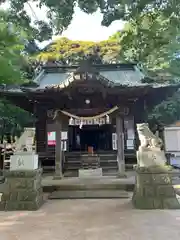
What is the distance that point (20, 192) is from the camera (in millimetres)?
5457

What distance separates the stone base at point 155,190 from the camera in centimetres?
524

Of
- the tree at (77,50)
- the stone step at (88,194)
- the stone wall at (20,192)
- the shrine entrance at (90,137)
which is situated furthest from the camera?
the tree at (77,50)

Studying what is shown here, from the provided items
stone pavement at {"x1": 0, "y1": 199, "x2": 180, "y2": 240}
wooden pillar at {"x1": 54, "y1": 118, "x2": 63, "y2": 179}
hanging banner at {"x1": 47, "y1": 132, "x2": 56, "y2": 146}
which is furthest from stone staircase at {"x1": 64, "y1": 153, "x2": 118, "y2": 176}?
stone pavement at {"x1": 0, "y1": 199, "x2": 180, "y2": 240}

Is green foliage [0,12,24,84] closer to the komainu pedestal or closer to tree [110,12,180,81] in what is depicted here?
tree [110,12,180,81]

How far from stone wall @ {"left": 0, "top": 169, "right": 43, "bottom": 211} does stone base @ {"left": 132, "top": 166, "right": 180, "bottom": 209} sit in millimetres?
2458

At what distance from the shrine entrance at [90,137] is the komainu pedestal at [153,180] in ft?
20.2

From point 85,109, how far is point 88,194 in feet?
12.2

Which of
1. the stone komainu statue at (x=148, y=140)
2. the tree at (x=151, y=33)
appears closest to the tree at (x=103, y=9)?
the tree at (x=151, y=33)

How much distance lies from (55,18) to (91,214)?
602cm

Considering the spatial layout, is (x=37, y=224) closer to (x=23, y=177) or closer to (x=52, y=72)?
(x=23, y=177)

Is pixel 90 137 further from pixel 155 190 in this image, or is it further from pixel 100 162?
pixel 155 190

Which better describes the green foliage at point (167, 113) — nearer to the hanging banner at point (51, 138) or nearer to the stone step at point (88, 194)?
the hanging banner at point (51, 138)

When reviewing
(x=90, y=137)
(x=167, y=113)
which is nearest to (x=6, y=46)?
(x=90, y=137)

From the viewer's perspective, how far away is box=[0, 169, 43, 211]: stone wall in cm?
538
